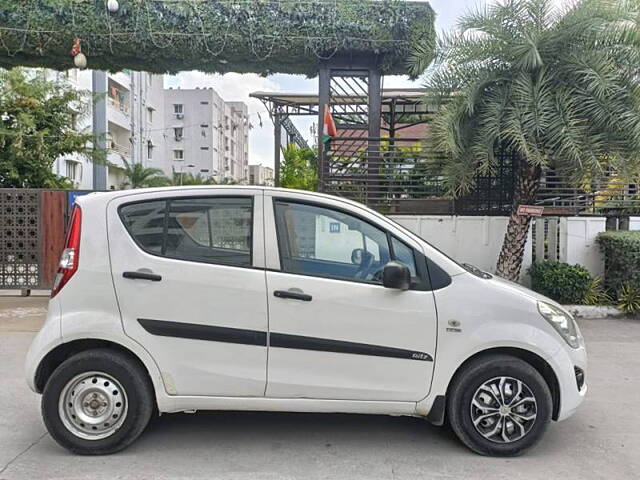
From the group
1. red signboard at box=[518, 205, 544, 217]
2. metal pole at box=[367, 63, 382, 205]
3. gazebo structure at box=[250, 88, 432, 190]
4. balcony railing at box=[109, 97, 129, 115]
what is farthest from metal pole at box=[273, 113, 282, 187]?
balcony railing at box=[109, 97, 129, 115]

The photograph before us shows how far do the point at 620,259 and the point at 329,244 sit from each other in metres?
6.75

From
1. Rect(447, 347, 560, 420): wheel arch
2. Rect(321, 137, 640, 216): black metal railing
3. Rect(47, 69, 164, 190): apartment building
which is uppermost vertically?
Rect(47, 69, 164, 190): apartment building

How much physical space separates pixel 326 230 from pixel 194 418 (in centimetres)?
200

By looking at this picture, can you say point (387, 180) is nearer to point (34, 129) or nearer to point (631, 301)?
point (631, 301)

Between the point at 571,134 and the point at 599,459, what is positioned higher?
the point at 571,134

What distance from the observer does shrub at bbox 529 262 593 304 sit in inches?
326

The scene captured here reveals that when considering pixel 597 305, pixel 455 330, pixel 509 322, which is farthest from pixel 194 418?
pixel 597 305

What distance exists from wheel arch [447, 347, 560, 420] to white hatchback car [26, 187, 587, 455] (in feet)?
0.05

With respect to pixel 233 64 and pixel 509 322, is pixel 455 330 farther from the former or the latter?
pixel 233 64

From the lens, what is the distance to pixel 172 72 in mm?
10516

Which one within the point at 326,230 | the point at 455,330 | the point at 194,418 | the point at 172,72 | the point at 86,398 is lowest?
the point at 194,418

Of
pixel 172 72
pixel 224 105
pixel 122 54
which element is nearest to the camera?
pixel 122 54

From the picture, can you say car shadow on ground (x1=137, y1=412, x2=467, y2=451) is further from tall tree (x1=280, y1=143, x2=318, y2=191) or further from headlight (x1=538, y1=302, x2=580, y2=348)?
tall tree (x1=280, y1=143, x2=318, y2=191)

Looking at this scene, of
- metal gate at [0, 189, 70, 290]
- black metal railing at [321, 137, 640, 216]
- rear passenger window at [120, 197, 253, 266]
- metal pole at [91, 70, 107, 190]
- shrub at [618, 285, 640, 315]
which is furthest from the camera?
metal pole at [91, 70, 107, 190]
